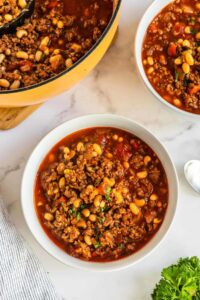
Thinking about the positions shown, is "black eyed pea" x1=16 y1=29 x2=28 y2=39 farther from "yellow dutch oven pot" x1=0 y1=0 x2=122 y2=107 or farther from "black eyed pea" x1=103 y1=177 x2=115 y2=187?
"black eyed pea" x1=103 y1=177 x2=115 y2=187

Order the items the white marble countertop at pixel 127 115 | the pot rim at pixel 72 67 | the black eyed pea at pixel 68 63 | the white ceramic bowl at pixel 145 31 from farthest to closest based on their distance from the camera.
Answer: the white marble countertop at pixel 127 115, the white ceramic bowl at pixel 145 31, the black eyed pea at pixel 68 63, the pot rim at pixel 72 67

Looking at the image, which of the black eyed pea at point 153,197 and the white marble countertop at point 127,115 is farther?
the white marble countertop at point 127,115

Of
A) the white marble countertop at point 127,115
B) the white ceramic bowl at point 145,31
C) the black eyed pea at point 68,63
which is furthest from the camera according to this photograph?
the white marble countertop at point 127,115

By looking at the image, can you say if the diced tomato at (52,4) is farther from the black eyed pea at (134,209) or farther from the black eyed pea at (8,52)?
the black eyed pea at (134,209)

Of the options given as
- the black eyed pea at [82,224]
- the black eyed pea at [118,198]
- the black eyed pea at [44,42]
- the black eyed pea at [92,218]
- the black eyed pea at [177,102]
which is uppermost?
the black eyed pea at [44,42]

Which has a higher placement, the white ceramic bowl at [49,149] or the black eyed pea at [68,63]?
the black eyed pea at [68,63]

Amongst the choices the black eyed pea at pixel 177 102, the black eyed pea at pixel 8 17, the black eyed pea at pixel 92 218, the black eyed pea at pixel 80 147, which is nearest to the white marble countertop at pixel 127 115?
the black eyed pea at pixel 177 102

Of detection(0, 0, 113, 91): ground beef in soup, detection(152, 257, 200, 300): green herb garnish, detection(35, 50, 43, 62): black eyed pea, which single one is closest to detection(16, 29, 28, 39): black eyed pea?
detection(0, 0, 113, 91): ground beef in soup
